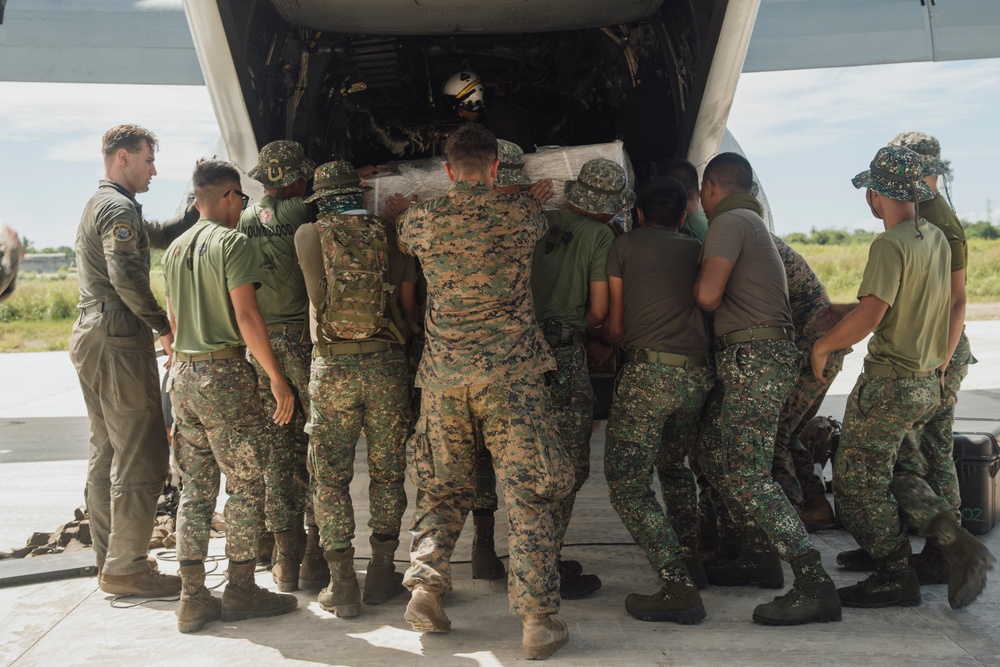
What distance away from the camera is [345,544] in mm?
3984

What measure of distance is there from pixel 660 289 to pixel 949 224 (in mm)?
1416

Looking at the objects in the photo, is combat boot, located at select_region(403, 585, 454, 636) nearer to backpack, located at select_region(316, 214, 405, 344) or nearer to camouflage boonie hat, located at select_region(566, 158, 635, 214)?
backpack, located at select_region(316, 214, 405, 344)

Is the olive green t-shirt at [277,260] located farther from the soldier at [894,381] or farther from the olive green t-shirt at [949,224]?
the olive green t-shirt at [949,224]

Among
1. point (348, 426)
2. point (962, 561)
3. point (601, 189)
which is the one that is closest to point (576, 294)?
point (601, 189)

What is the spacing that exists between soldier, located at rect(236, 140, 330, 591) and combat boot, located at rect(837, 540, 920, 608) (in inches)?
94.3

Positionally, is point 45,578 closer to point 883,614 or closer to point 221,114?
point 221,114

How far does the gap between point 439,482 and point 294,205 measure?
1.63 m

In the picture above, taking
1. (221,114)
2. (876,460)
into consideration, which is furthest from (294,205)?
A: (876,460)

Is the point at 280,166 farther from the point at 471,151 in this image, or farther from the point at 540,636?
the point at 540,636

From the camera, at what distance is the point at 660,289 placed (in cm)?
403

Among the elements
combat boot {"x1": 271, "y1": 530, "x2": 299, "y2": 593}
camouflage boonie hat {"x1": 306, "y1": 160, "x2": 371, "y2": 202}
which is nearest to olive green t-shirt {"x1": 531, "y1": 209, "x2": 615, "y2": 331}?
camouflage boonie hat {"x1": 306, "y1": 160, "x2": 371, "y2": 202}

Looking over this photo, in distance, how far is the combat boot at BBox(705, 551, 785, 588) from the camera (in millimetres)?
4164

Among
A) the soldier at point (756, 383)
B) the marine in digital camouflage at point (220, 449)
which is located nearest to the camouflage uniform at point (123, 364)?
the marine in digital camouflage at point (220, 449)

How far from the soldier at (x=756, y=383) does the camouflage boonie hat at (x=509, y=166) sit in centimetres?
93
